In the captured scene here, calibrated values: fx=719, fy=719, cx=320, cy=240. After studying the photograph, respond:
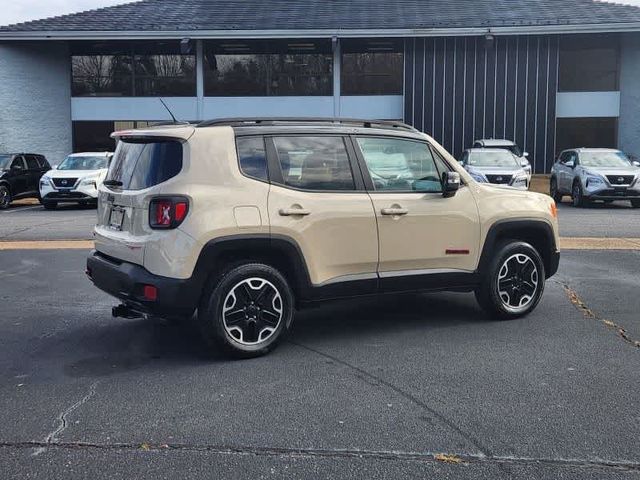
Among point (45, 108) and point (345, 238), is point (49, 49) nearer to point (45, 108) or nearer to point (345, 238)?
point (45, 108)

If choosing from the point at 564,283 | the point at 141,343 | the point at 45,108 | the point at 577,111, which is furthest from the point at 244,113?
the point at 141,343

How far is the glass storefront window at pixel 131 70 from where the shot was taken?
28.7 metres

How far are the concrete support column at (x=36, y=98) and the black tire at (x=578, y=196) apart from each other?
19.9 m

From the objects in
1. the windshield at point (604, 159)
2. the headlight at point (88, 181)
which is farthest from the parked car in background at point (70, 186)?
the windshield at point (604, 159)

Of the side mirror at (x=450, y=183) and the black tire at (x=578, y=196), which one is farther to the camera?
the black tire at (x=578, y=196)

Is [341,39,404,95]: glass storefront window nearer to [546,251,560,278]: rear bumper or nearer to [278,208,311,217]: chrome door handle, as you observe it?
[546,251,560,278]: rear bumper

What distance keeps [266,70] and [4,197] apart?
40.4ft

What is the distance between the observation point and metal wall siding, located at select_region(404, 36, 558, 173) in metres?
27.4

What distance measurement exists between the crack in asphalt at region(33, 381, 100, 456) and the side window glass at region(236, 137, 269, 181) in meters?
1.84

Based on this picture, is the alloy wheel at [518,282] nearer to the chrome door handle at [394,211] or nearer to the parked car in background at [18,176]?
the chrome door handle at [394,211]

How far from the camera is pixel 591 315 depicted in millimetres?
6688

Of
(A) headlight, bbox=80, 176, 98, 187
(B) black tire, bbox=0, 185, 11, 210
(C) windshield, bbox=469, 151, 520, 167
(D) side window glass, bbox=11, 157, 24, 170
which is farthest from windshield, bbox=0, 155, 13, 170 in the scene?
(C) windshield, bbox=469, 151, 520, 167

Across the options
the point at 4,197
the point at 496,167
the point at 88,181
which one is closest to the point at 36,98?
the point at 4,197

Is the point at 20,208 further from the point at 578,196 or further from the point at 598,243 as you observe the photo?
the point at 598,243
